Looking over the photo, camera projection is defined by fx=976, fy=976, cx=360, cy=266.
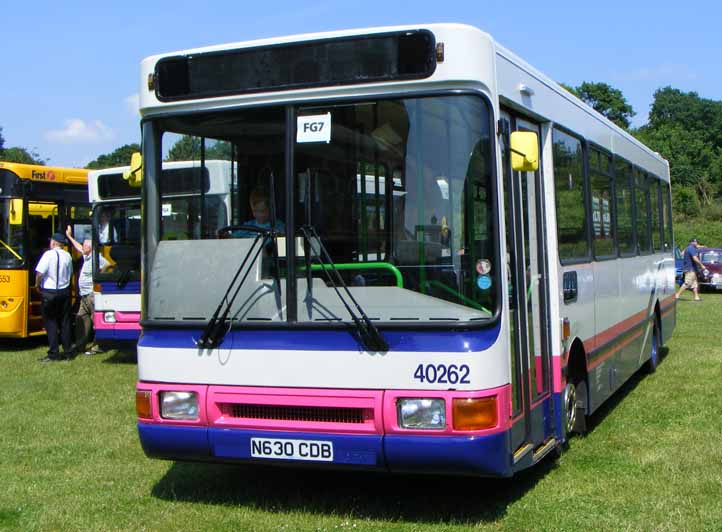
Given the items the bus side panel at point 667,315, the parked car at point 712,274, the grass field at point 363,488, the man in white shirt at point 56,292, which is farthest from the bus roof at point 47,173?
the parked car at point 712,274

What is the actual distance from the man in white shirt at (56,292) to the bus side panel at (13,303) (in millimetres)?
1421

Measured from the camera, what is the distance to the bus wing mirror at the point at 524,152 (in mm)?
5855

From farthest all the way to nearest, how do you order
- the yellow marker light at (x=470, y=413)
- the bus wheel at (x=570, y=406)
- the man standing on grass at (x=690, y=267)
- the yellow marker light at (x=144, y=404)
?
1. the man standing on grass at (x=690, y=267)
2. the bus wheel at (x=570, y=406)
3. the yellow marker light at (x=144, y=404)
4. the yellow marker light at (x=470, y=413)

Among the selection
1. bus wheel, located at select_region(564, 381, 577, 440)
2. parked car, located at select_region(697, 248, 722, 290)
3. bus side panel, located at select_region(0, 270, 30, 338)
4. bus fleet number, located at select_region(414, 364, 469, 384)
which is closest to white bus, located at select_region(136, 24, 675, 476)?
bus fleet number, located at select_region(414, 364, 469, 384)

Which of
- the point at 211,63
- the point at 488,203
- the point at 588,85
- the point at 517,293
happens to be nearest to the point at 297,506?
the point at 517,293

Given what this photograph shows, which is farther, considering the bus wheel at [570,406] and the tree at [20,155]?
the tree at [20,155]

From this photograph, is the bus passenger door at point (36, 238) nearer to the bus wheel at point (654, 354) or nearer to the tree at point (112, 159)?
the bus wheel at point (654, 354)

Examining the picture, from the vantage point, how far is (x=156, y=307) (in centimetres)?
625

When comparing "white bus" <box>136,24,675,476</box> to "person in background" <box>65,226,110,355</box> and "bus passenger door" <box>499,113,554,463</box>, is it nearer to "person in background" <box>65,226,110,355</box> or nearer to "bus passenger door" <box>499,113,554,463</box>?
"bus passenger door" <box>499,113,554,463</box>

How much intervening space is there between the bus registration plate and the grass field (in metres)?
0.49

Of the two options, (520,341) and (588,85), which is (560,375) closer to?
(520,341)

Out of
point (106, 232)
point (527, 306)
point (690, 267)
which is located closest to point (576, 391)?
point (527, 306)

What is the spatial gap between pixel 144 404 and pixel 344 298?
5.08ft

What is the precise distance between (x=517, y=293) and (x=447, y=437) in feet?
3.97
